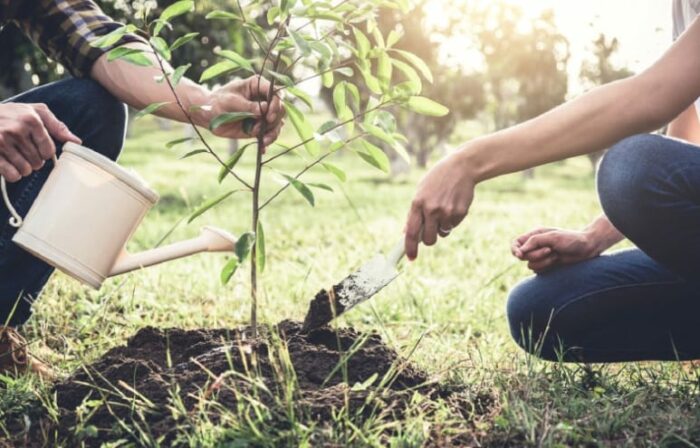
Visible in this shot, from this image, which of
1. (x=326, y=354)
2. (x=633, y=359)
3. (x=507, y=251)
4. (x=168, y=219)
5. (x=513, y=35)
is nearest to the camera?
(x=326, y=354)

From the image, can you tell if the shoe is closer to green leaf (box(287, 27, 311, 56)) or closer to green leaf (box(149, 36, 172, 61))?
green leaf (box(149, 36, 172, 61))

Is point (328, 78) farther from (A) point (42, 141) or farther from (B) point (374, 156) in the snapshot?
(A) point (42, 141)

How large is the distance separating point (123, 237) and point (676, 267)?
4.93 ft

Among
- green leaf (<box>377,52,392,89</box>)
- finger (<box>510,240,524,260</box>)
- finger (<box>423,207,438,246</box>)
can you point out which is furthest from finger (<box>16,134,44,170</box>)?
finger (<box>510,240,524,260</box>)

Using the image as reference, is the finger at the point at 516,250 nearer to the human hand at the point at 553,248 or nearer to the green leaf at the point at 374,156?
the human hand at the point at 553,248

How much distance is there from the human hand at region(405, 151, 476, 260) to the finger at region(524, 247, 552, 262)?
562 millimetres

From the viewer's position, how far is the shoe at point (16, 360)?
7.08 ft

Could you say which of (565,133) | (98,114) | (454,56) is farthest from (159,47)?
Answer: (454,56)

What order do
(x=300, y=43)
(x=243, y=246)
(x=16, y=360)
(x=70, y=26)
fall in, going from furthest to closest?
(x=70, y=26)
(x=16, y=360)
(x=243, y=246)
(x=300, y=43)

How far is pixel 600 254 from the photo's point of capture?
239 cm

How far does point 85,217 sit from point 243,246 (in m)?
0.47

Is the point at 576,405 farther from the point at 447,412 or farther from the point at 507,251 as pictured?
the point at 507,251

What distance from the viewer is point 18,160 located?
1.93 metres

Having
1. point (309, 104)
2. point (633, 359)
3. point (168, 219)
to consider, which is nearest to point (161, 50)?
point (309, 104)
